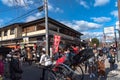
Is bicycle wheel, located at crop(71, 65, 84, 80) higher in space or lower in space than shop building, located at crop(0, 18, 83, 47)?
lower

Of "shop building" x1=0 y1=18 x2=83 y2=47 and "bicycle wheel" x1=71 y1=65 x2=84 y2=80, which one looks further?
"shop building" x1=0 y1=18 x2=83 y2=47

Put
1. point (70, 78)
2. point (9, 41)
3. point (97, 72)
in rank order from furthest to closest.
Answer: point (9, 41)
point (97, 72)
point (70, 78)

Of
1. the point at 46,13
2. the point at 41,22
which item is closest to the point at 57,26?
the point at 41,22

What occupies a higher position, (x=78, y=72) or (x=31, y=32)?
(x=31, y=32)

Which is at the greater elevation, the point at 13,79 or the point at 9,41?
the point at 9,41

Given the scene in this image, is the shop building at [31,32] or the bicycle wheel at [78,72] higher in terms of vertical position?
the shop building at [31,32]

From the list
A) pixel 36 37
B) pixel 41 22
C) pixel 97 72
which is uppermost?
pixel 41 22

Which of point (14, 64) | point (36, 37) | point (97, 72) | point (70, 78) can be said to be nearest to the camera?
point (14, 64)

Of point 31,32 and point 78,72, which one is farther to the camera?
point 31,32

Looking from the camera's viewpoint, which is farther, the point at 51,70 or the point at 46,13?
the point at 46,13

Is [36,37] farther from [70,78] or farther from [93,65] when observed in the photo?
[70,78]

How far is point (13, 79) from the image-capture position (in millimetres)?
8492

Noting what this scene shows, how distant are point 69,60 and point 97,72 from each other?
92.3 inches

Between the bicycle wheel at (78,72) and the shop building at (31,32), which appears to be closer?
the bicycle wheel at (78,72)
